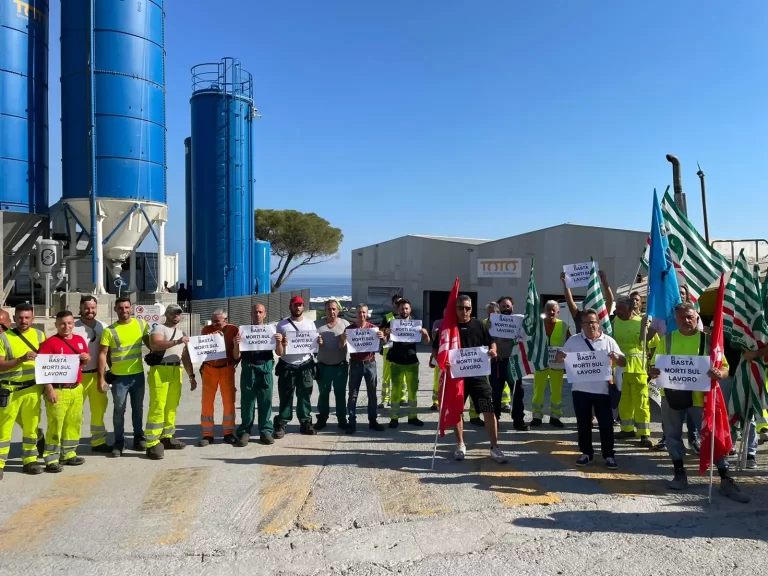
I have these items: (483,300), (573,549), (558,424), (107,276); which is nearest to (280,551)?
(573,549)

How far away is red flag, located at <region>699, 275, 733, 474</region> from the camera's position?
5.66 meters

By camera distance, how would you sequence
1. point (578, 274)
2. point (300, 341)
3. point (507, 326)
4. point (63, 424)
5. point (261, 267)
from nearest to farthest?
1. point (63, 424)
2. point (300, 341)
3. point (507, 326)
4. point (578, 274)
5. point (261, 267)

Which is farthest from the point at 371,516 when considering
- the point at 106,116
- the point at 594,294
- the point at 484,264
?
the point at 106,116

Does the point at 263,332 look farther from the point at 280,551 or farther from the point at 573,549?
the point at 573,549

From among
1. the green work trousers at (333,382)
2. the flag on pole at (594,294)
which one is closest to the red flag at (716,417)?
the flag on pole at (594,294)

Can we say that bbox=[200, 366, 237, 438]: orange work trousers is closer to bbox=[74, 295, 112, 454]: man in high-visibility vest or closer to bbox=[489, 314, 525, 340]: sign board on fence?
bbox=[74, 295, 112, 454]: man in high-visibility vest

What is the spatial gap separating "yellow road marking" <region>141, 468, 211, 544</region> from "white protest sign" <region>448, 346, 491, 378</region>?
2961 millimetres

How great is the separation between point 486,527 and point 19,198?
74.9ft

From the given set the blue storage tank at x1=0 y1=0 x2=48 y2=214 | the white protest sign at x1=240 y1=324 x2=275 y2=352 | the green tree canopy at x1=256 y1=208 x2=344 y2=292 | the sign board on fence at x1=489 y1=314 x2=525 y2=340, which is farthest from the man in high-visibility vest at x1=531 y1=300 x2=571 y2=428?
the green tree canopy at x1=256 y1=208 x2=344 y2=292

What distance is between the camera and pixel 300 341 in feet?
25.7

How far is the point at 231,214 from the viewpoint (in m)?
26.9

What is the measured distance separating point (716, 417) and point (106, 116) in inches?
870

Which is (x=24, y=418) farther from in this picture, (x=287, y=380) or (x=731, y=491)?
(x=731, y=491)

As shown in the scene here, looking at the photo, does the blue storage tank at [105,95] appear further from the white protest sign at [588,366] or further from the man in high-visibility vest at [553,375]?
the white protest sign at [588,366]
